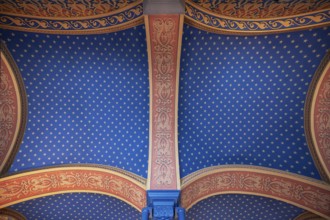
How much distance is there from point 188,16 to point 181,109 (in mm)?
1921

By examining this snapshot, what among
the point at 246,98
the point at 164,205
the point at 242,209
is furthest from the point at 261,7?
the point at 242,209

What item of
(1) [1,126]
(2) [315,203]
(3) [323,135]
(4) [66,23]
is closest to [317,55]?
(3) [323,135]

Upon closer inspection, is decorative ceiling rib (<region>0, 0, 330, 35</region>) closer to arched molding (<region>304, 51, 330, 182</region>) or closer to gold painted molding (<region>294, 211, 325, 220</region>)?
arched molding (<region>304, 51, 330, 182</region>)

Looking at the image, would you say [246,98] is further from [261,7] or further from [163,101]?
[261,7]

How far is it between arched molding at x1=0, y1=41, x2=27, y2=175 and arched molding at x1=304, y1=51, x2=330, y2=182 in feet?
18.4

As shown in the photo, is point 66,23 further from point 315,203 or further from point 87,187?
point 315,203

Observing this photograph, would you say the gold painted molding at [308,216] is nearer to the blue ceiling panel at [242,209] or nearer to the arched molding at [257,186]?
the blue ceiling panel at [242,209]

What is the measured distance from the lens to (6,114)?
5.82 metres

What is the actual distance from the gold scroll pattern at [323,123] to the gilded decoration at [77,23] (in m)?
3.70

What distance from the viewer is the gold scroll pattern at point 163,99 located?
522cm

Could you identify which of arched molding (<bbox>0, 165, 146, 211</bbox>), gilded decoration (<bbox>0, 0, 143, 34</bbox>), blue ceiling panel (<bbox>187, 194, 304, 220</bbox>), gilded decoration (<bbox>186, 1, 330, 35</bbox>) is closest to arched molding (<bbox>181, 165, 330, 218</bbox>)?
blue ceiling panel (<bbox>187, 194, 304, 220</bbox>)

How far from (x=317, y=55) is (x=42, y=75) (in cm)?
516

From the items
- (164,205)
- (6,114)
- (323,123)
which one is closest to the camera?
(164,205)

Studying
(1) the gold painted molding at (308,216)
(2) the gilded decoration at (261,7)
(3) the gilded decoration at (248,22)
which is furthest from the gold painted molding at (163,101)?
(1) the gold painted molding at (308,216)
